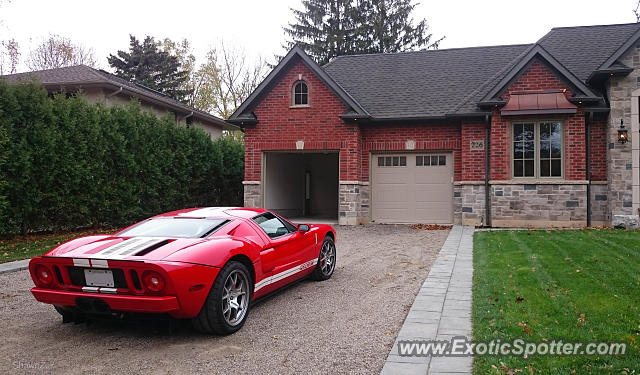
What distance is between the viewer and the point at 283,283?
5.80 m

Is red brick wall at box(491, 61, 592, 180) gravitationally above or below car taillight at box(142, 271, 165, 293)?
above

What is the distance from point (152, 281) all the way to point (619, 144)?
1312 cm

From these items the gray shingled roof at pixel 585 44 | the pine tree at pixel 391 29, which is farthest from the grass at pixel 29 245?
the pine tree at pixel 391 29

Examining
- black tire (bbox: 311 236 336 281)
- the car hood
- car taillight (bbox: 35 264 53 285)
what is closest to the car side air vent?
the car hood

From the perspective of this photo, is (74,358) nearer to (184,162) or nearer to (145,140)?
(145,140)

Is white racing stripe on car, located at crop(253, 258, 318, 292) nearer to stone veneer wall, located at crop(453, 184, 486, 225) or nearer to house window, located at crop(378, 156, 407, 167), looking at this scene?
stone veneer wall, located at crop(453, 184, 486, 225)

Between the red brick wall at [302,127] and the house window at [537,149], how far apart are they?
477 cm

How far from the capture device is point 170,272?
A: 401 cm

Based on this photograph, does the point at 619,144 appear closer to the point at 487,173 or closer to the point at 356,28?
the point at 487,173

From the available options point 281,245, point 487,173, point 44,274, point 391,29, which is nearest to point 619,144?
point 487,173

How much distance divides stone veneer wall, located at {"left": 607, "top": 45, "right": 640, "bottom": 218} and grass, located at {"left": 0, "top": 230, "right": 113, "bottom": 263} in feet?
45.4

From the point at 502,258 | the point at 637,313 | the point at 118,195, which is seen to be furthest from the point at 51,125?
the point at 637,313

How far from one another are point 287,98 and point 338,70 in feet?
14.2

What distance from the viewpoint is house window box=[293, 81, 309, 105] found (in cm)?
1579
